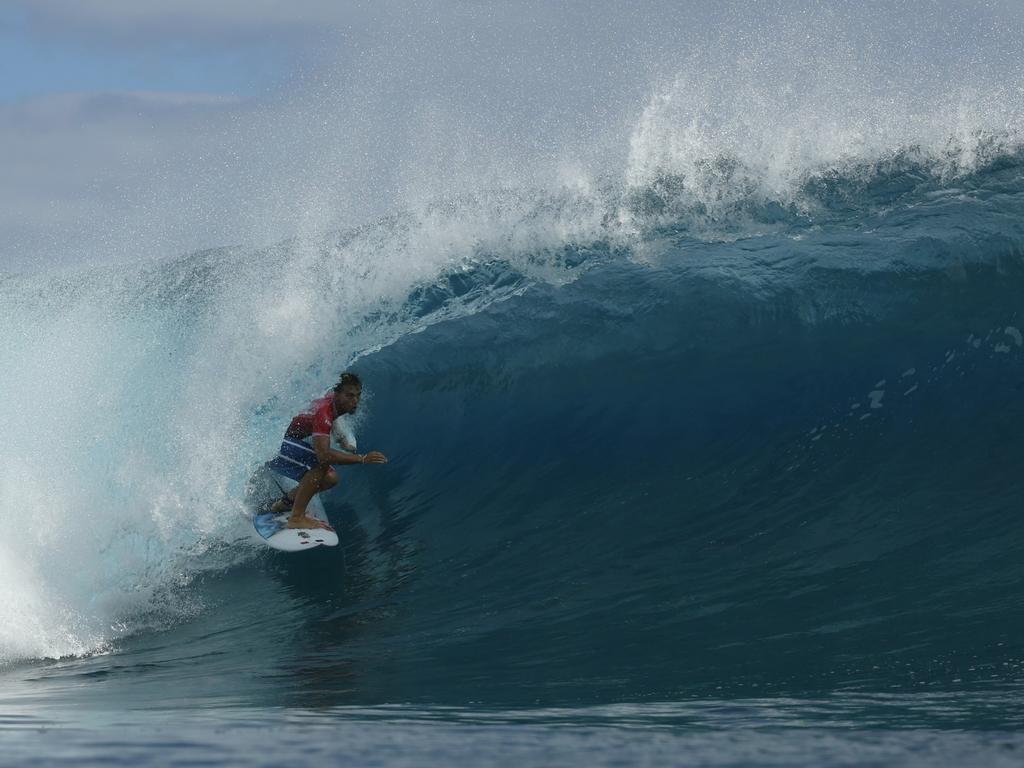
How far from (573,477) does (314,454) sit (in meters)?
2.06

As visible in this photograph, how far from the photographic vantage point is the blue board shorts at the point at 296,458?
9.02m

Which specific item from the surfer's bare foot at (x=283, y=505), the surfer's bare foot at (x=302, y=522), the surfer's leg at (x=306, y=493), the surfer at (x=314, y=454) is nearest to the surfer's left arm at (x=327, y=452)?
the surfer at (x=314, y=454)

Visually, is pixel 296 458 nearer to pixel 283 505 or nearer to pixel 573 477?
pixel 283 505

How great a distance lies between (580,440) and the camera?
33.1 ft

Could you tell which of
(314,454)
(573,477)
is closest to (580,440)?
(573,477)

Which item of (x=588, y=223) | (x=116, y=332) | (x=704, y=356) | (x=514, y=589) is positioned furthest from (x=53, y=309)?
(x=514, y=589)

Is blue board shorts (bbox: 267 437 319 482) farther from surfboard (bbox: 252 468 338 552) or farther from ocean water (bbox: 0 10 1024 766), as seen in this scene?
ocean water (bbox: 0 10 1024 766)

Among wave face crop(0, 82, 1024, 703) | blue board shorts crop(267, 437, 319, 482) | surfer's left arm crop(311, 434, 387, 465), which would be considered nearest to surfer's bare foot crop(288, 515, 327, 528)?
wave face crop(0, 82, 1024, 703)

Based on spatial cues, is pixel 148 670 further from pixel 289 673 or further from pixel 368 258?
pixel 368 258

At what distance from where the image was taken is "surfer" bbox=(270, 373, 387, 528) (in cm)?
829

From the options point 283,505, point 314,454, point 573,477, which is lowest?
point 573,477

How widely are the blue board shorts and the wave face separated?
69 centimetres

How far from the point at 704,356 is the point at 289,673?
5.39 meters

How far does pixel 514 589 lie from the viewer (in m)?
7.44
